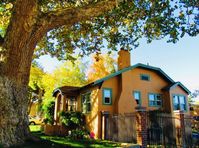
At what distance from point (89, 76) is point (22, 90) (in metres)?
31.1

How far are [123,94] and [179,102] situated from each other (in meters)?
6.86

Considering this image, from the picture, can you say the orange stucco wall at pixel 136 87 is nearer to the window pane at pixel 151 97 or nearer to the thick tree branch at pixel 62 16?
the window pane at pixel 151 97

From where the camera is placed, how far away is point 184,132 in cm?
1347

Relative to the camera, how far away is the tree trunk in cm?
828

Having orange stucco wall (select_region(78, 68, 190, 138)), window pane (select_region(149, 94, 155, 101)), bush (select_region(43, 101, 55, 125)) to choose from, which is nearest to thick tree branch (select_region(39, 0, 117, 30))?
orange stucco wall (select_region(78, 68, 190, 138))

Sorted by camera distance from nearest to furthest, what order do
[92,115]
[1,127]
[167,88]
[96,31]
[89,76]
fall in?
[1,127], [96,31], [92,115], [167,88], [89,76]

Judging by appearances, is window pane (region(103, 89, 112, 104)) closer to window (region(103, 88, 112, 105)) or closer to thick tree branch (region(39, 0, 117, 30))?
window (region(103, 88, 112, 105))

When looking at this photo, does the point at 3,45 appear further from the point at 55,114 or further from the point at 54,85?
the point at 54,85

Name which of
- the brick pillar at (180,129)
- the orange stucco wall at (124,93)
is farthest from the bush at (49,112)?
the brick pillar at (180,129)

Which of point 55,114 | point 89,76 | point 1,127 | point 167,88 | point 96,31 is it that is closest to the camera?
point 1,127

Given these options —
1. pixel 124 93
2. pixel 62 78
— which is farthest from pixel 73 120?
pixel 62 78

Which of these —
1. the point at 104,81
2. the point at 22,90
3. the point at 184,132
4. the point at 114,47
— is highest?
the point at 114,47

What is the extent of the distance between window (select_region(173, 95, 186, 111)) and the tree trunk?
16.8 metres

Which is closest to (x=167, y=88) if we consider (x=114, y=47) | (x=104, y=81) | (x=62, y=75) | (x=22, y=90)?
(x=104, y=81)
